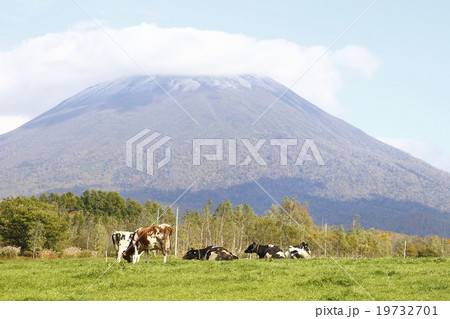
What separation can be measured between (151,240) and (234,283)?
864cm

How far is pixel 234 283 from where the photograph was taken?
16062 mm

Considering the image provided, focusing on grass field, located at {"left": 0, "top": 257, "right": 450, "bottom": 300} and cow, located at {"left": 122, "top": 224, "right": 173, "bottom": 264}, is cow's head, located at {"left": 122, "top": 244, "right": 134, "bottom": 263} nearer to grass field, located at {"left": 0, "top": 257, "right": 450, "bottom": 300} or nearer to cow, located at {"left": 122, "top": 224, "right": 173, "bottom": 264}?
cow, located at {"left": 122, "top": 224, "right": 173, "bottom": 264}

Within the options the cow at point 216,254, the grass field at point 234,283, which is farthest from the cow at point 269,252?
the grass field at point 234,283

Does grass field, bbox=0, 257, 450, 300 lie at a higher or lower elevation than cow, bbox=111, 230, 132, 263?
lower

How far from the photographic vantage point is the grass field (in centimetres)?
1430

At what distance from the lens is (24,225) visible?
5634 centimetres

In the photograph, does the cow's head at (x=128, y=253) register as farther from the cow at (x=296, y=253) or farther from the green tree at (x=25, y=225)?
the green tree at (x=25, y=225)

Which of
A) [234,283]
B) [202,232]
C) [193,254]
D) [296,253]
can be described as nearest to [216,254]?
[193,254]

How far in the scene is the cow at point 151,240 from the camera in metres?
23.8

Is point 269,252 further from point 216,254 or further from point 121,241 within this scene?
point 121,241

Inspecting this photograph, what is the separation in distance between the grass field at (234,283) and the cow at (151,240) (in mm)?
4131

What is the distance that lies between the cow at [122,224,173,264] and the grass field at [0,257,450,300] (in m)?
4.13

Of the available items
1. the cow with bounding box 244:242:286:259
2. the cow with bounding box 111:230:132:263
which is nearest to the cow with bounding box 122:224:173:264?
the cow with bounding box 111:230:132:263

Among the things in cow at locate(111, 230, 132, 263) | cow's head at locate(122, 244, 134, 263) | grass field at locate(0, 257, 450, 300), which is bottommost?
grass field at locate(0, 257, 450, 300)
